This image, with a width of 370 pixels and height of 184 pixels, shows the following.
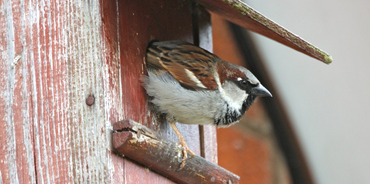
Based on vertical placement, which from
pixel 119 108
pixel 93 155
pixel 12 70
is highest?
pixel 12 70

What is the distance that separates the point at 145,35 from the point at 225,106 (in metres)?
0.47

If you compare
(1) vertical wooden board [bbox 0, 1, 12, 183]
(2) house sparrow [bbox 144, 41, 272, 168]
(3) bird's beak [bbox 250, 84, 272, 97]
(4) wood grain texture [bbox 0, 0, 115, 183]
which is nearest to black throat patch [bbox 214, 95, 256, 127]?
(2) house sparrow [bbox 144, 41, 272, 168]

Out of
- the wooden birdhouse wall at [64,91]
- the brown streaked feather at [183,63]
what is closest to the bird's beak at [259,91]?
the brown streaked feather at [183,63]

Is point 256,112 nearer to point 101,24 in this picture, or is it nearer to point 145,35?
point 145,35

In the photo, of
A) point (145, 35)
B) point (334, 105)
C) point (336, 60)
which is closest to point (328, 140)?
point (334, 105)

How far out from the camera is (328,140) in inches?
128

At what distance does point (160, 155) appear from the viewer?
71.2 inches

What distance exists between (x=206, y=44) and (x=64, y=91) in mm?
1124

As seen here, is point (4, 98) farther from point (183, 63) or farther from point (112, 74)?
point (183, 63)

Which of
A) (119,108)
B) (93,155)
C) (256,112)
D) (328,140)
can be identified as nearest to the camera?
(93,155)

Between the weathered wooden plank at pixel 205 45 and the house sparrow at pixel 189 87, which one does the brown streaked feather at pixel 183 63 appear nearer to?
the house sparrow at pixel 189 87

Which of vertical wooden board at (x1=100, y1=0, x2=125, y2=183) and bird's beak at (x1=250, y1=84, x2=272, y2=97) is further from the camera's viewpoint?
bird's beak at (x1=250, y1=84, x2=272, y2=97)

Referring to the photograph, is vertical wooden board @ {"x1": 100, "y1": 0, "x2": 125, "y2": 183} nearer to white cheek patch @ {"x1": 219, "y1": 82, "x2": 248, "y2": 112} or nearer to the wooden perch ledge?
the wooden perch ledge

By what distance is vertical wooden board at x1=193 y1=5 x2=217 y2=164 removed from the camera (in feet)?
8.30
